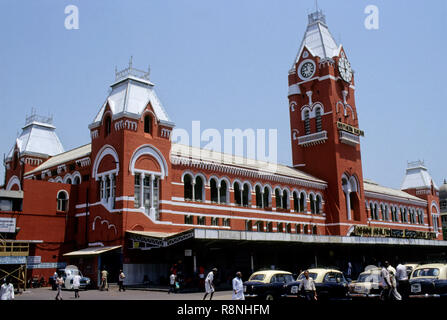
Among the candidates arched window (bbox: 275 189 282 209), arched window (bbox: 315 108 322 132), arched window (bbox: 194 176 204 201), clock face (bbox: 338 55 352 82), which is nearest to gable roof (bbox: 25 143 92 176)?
arched window (bbox: 194 176 204 201)

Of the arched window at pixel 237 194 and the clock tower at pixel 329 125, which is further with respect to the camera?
the clock tower at pixel 329 125

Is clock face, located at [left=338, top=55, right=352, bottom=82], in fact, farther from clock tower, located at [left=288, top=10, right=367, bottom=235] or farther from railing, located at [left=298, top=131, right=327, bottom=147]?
railing, located at [left=298, top=131, right=327, bottom=147]

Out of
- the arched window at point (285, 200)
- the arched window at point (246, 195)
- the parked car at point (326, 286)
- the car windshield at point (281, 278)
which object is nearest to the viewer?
the parked car at point (326, 286)

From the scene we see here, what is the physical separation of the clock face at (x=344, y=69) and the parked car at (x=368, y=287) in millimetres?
43503

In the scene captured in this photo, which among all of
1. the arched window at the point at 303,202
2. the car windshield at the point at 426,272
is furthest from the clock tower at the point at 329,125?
the car windshield at the point at 426,272

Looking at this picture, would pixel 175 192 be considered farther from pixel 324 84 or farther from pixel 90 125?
pixel 324 84

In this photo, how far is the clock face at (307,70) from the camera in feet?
205

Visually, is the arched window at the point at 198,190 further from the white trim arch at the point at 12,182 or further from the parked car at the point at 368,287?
the parked car at the point at 368,287

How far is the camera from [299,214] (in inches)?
2185

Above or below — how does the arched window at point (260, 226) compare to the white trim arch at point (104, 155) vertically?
below

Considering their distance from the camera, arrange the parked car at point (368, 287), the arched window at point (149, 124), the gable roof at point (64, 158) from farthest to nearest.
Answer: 1. the gable roof at point (64, 158)
2. the arched window at point (149, 124)
3. the parked car at point (368, 287)

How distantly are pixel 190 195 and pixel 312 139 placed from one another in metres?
21.6
